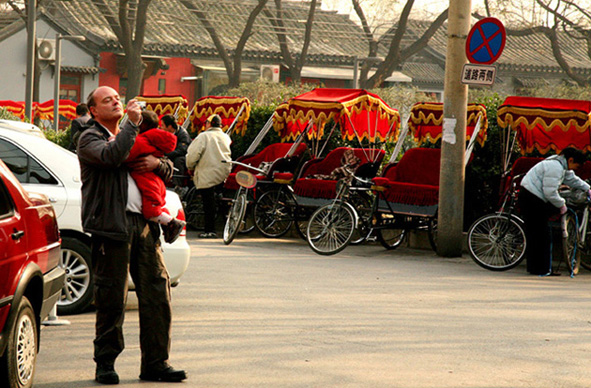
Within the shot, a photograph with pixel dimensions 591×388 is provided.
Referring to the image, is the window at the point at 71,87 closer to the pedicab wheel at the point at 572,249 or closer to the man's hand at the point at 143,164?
the pedicab wheel at the point at 572,249

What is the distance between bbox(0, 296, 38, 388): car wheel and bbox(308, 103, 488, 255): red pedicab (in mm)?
8084

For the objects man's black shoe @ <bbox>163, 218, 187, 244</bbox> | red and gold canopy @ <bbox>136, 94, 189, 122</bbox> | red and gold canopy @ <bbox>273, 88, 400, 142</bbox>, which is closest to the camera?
man's black shoe @ <bbox>163, 218, 187, 244</bbox>

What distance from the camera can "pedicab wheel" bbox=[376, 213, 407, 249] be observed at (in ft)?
47.6

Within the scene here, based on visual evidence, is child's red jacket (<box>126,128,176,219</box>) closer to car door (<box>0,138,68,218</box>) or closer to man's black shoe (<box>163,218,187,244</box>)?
man's black shoe (<box>163,218,187,244</box>)

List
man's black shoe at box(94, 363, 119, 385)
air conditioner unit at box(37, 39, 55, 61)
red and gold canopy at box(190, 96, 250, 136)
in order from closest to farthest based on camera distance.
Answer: man's black shoe at box(94, 363, 119, 385) < red and gold canopy at box(190, 96, 250, 136) < air conditioner unit at box(37, 39, 55, 61)

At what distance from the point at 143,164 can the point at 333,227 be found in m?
7.89

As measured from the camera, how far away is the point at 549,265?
12109mm

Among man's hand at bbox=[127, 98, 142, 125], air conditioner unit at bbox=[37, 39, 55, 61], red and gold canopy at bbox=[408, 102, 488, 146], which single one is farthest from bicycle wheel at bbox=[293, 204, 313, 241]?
air conditioner unit at bbox=[37, 39, 55, 61]

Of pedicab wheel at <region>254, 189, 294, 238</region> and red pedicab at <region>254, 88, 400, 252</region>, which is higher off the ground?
red pedicab at <region>254, 88, 400, 252</region>

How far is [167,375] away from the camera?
20.2 ft

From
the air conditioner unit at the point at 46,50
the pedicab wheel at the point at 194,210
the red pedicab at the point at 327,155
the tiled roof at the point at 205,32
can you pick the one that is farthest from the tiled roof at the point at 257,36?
the red pedicab at the point at 327,155

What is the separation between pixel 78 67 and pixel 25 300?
4147cm

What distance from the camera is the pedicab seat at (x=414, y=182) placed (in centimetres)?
1404

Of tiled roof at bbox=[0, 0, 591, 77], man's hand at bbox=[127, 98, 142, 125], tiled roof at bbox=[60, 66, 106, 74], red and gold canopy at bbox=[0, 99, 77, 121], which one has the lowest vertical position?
man's hand at bbox=[127, 98, 142, 125]
